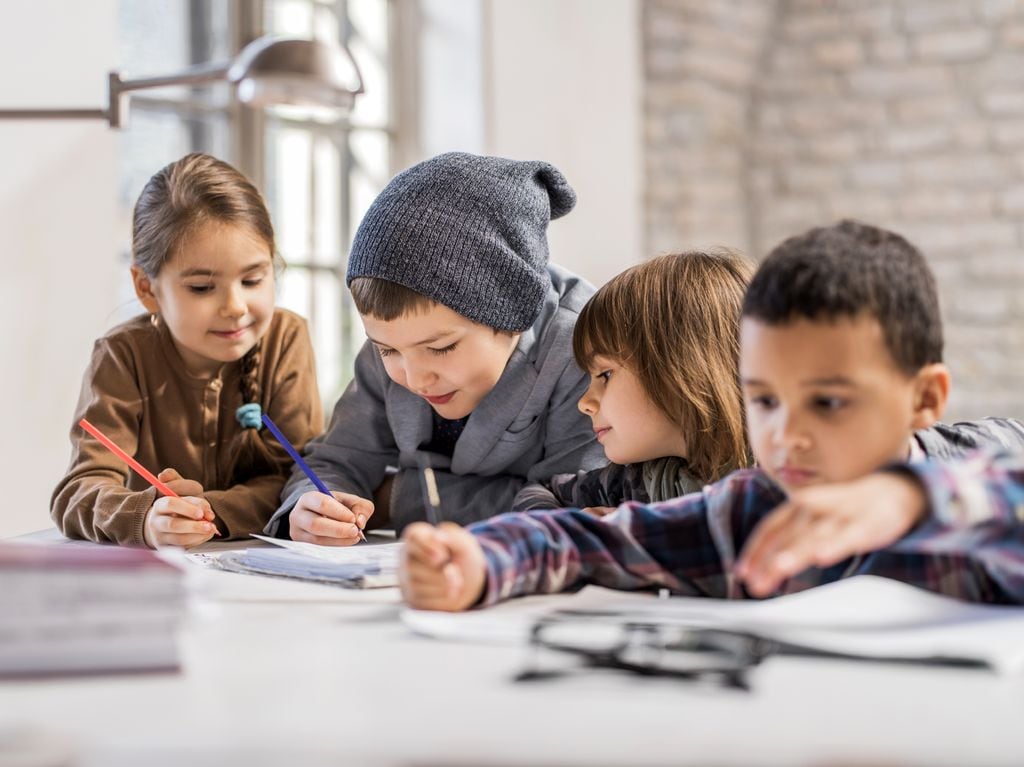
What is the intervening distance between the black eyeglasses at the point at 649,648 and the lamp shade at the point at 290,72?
48.0 inches

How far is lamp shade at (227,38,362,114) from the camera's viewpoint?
1807 millimetres

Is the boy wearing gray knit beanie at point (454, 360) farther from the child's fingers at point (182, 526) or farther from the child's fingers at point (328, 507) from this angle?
the child's fingers at point (182, 526)

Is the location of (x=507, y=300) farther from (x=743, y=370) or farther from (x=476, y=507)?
(x=743, y=370)

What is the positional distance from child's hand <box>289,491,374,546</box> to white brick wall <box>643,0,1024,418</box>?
279 cm

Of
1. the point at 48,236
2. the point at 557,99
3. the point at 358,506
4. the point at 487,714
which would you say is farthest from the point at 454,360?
the point at 557,99

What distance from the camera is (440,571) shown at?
2.88 feet

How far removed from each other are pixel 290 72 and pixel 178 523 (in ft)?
2.54

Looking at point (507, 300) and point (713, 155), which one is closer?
point (507, 300)

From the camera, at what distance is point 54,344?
2.55 metres

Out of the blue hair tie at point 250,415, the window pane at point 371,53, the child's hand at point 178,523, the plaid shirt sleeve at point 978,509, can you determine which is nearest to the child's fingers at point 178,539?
the child's hand at point 178,523

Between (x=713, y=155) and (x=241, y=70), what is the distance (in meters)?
2.62

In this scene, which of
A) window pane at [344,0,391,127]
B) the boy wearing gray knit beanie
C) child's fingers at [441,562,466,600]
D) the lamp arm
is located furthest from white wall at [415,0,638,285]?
child's fingers at [441,562,466,600]

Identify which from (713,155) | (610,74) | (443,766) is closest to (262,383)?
(443,766)

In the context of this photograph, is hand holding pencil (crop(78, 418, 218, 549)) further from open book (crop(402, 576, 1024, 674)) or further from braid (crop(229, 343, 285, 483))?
open book (crop(402, 576, 1024, 674))
